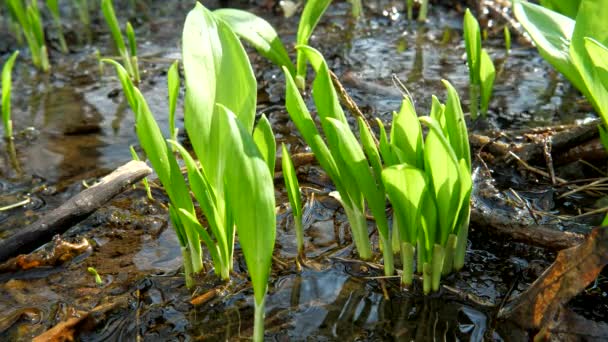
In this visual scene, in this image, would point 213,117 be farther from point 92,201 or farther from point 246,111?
point 92,201

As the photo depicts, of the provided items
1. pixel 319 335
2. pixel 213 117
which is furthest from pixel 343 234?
pixel 213 117

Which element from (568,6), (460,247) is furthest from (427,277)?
(568,6)

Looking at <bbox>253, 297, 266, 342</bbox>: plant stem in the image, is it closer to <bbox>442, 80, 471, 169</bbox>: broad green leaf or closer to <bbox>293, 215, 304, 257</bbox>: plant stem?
<bbox>293, 215, 304, 257</bbox>: plant stem

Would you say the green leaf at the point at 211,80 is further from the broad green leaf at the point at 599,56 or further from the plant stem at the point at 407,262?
the broad green leaf at the point at 599,56

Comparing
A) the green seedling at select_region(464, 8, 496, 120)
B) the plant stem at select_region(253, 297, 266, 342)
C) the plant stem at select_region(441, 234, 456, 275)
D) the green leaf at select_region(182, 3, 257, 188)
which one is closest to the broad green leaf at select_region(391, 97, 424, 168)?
→ the plant stem at select_region(441, 234, 456, 275)

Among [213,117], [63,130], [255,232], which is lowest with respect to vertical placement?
[63,130]
